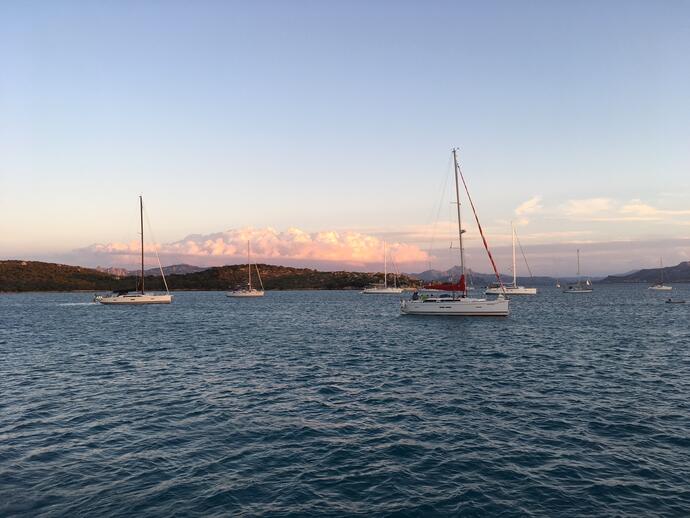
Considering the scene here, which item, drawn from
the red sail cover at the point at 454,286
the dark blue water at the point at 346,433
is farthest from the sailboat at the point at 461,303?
the dark blue water at the point at 346,433

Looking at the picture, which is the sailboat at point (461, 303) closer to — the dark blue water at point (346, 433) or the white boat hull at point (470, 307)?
the white boat hull at point (470, 307)

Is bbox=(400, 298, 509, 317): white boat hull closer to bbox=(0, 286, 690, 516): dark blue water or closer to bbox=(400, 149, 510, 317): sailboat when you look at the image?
bbox=(400, 149, 510, 317): sailboat

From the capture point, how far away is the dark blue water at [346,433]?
13.0 metres

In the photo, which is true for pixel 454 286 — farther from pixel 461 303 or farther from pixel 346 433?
pixel 346 433

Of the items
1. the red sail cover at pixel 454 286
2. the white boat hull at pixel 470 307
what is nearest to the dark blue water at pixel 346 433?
the white boat hull at pixel 470 307

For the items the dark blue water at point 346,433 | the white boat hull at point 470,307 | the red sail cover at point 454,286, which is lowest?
the dark blue water at point 346,433

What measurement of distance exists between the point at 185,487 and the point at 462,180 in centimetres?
6061

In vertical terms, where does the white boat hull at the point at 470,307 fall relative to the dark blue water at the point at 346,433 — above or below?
above

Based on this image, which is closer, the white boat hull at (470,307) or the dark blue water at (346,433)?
the dark blue water at (346,433)

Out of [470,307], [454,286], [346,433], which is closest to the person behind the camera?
[346,433]

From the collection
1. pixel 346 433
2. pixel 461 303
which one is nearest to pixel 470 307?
pixel 461 303

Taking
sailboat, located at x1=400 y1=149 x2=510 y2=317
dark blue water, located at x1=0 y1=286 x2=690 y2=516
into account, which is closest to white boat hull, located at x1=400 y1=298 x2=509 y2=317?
sailboat, located at x1=400 y1=149 x2=510 y2=317

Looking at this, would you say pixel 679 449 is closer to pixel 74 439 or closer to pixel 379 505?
pixel 379 505

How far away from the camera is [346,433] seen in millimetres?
18578
